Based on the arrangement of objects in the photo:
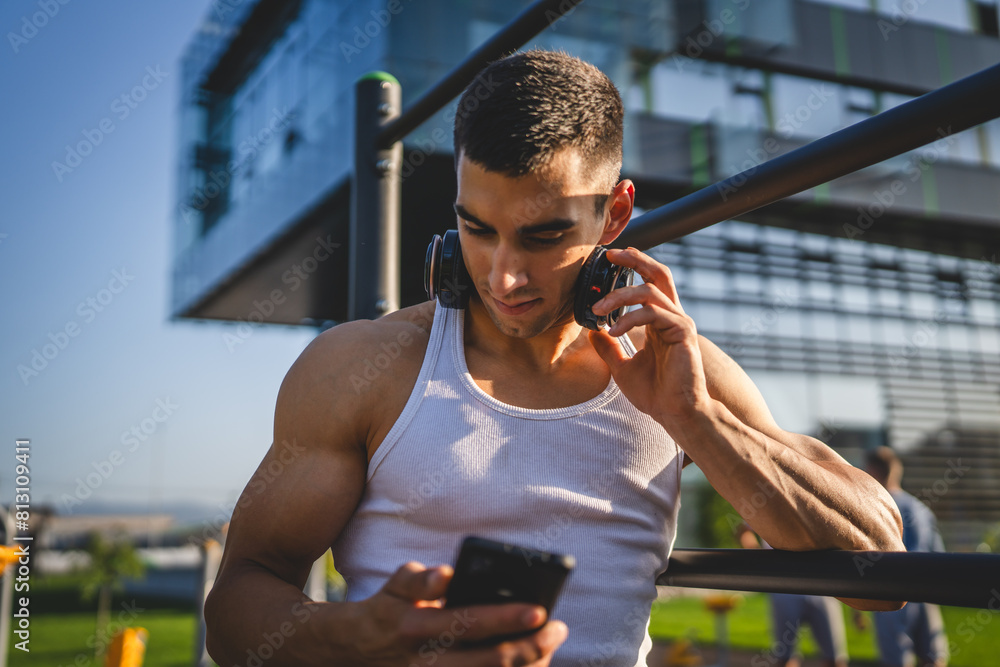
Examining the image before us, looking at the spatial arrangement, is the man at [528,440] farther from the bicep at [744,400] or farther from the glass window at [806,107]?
the glass window at [806,107]

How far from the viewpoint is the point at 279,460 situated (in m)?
1.19

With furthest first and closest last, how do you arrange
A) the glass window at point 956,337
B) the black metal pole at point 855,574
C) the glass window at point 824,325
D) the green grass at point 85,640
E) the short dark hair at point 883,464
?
the glass window at point 956,337, the glass window at point 824,325, the green grass at point 85,640, the short dark hair at point 883,464, the black metal pole at point 855,574

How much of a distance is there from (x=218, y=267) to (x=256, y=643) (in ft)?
32.5

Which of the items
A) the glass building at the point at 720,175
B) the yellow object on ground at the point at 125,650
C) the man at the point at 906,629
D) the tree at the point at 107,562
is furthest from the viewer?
the tree at the point at 107,562

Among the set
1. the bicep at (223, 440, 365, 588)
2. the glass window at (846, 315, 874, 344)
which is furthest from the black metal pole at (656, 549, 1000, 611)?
the glass window at (846, 315, 874, 344)

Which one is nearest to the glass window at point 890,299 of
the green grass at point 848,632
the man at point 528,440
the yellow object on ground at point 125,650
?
the green grass at point 848,632

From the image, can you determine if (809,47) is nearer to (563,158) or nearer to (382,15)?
(382,15)

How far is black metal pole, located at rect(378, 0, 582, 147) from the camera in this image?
1275 millimetres

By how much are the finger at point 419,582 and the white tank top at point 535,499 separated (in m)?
0.34

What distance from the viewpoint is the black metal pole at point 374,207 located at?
5.47ft

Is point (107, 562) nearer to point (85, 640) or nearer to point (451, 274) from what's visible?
point (85, 640)

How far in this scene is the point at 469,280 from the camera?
1359 millimetres

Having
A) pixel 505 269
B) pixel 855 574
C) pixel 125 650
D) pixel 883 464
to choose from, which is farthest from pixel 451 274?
pixel 883 464

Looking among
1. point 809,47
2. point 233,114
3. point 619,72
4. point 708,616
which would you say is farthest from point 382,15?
point 708,616
